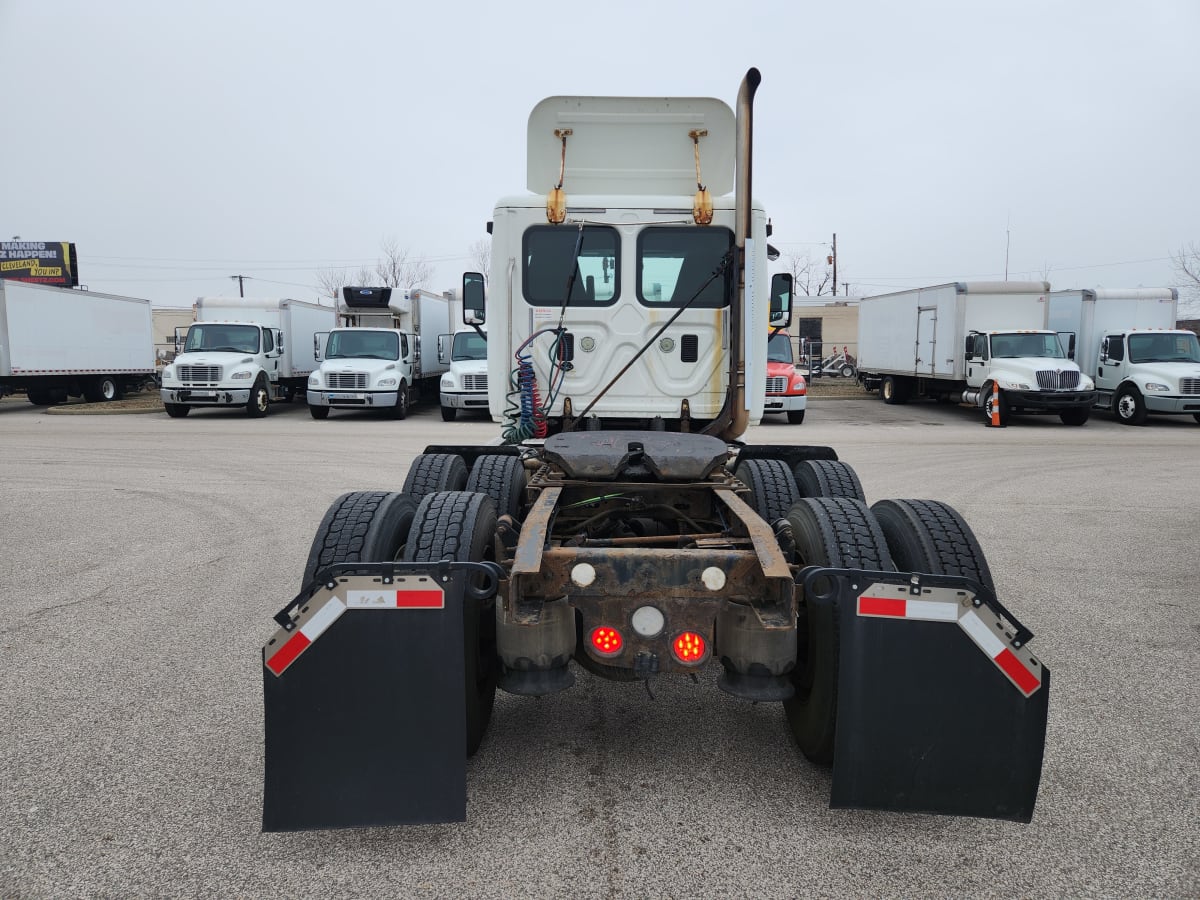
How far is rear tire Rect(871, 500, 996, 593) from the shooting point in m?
3.26

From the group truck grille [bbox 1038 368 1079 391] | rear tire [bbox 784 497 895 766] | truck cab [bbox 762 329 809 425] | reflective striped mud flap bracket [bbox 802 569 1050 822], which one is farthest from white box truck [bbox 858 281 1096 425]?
reflective striped mud flap bracket [bbox 802 569 1050 822]

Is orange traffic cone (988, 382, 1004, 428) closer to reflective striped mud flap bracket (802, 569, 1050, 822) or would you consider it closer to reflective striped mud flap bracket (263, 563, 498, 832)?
reflective striped mud flap bracket (802, 569, 1050, 822)

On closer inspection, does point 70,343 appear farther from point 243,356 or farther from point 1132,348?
point 1132,348

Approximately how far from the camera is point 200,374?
19.3 m

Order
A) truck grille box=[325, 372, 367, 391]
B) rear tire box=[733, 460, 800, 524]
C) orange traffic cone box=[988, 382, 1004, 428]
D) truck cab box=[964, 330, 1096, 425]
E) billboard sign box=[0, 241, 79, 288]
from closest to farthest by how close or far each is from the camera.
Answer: rear tire box=[733, 460, 800, 524]
truck cab box=[964, 330, 1096, 425]
orange traffic cone box=[988, 382, 1004, 428]
truck grille box=[325, 372, 367, 391]
billboard sign box=[0, 241, 79, 288]

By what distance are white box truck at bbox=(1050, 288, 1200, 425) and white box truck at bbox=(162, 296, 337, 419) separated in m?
18.5

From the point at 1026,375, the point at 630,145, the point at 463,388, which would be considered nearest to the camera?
the point at 630,145

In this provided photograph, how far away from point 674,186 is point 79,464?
32.2 feet

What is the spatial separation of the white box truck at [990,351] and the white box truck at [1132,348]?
35.4 inches

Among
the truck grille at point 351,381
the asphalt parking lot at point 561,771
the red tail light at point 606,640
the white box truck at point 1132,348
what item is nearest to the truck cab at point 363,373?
the truck grille at point 351,381

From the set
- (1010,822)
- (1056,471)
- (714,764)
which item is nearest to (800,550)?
(714,764)

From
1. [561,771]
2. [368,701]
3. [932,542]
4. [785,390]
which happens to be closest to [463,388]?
[785,390]

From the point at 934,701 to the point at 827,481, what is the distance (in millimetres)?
2339

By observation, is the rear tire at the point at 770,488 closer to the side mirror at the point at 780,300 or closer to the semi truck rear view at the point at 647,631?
the semi truck rear view at the point at 647,631
